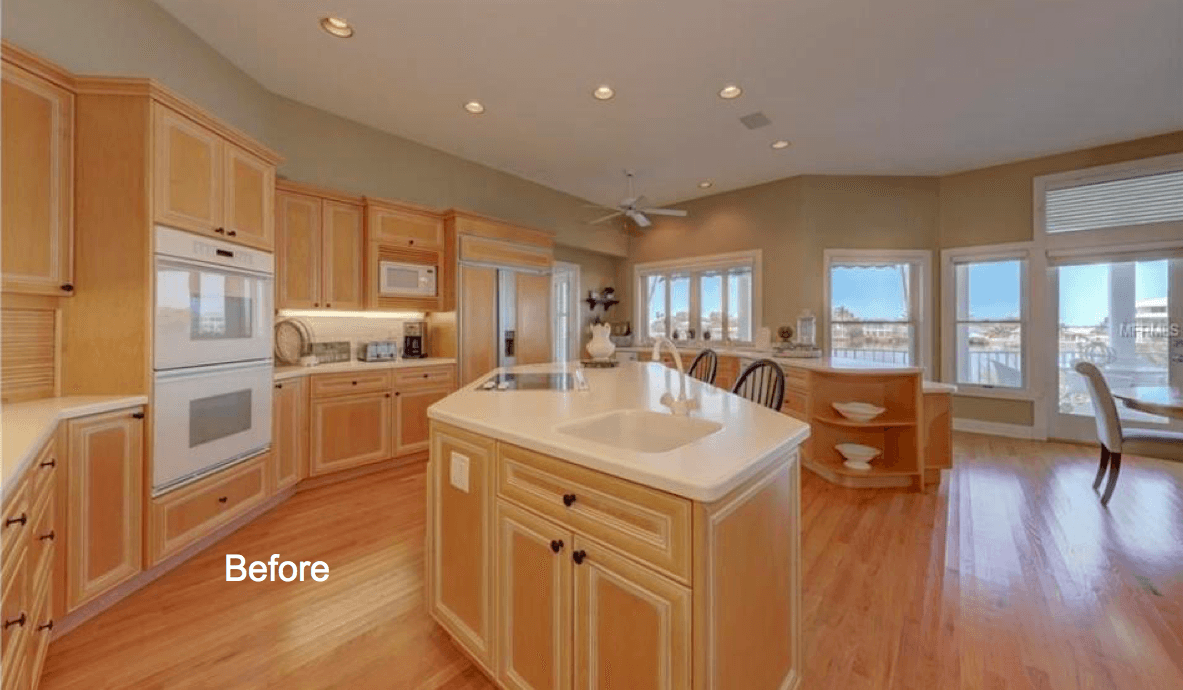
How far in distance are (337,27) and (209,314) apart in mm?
1842

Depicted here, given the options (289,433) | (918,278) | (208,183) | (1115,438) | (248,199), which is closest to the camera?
(208,183)

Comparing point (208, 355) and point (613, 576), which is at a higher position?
point (208, 355)

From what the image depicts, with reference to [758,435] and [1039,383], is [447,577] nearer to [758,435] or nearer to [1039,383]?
[758,435]

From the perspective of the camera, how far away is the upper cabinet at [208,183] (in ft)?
6.65

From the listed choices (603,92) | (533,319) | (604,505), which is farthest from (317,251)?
(604,505)

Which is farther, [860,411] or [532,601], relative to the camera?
[860,411]

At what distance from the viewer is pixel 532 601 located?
127cm

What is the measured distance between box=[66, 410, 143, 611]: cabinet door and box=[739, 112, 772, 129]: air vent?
14.6 feet

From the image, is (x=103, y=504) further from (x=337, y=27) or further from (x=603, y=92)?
(x=603, y=92)

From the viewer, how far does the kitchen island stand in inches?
37.7

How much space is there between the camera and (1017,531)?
256 centimetres

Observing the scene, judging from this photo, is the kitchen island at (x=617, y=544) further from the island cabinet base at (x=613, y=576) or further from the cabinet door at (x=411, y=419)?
the cabinet door at (x=411, y=419)

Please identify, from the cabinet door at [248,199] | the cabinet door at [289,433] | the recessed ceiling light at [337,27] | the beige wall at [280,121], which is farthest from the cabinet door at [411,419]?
the recessed ceiling light at [337,27]

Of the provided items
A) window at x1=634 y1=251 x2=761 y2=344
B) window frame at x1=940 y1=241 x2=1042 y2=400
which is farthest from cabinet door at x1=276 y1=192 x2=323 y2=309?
window frame at x1=940 y1=241 x2=1042 y2=400
